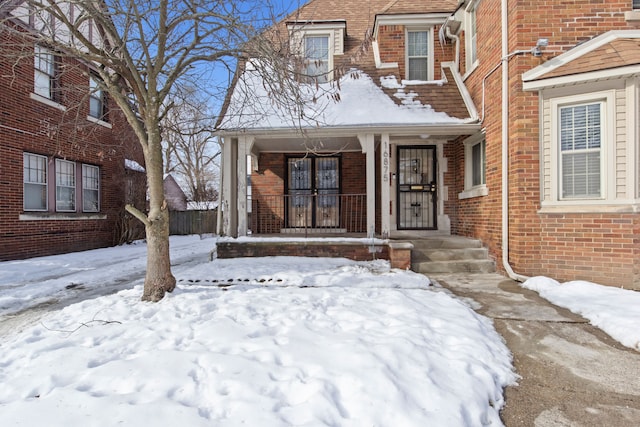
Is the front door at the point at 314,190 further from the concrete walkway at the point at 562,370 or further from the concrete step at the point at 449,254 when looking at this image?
the concrete walkway at the point at 562,370

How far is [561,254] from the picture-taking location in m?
5.18

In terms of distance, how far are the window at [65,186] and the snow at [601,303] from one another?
37.9 feet

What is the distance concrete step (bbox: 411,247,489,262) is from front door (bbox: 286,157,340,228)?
128 inches

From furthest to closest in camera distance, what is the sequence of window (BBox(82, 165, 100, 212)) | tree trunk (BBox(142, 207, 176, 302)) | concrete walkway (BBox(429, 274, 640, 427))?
window (BBox(82, 165, 100, 212)) → tree trunk (BBox(142, 207, 176, 302)) → concrete walkway (BBox(429, 274, 640, 427))

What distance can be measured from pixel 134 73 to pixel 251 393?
151 inches

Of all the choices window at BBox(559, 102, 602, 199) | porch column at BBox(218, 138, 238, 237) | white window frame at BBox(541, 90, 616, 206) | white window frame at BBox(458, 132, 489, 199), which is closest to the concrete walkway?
white window frame at BBox(541, 90, 616, 206)

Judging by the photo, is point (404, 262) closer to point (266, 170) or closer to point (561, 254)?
point (561, 254)

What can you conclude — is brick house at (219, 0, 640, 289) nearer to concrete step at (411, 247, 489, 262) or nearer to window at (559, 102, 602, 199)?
window at (559, 102, 602, 199)

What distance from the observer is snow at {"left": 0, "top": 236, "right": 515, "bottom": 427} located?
1927 millimetres

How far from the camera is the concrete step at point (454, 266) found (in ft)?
19.8

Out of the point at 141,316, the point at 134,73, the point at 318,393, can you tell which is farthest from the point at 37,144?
the point at 318,393

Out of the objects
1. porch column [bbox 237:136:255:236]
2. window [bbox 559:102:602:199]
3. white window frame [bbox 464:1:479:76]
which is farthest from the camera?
white window frame [bbox 464:1:479:76]

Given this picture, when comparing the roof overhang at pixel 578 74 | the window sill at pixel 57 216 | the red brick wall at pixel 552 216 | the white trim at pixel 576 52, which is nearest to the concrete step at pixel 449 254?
the red brick wall at pixel 552 216

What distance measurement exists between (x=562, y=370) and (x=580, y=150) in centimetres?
395
